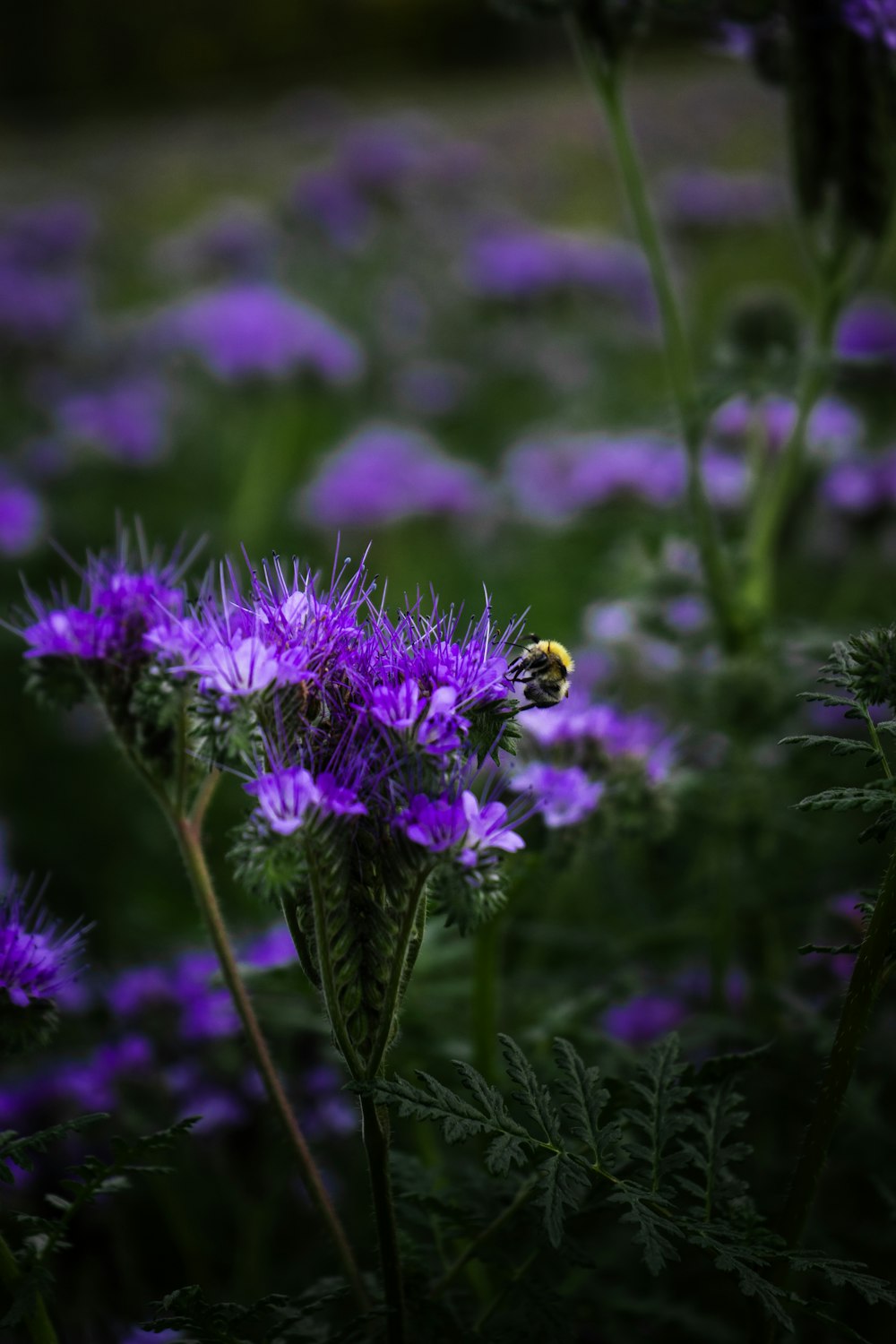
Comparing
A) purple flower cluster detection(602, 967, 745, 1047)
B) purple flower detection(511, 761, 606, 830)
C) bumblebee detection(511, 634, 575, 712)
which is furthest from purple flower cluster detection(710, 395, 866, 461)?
bumblebee detection(511, 634, 575, 712)


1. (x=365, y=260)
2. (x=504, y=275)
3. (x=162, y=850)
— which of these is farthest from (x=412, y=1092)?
(x=365, y=260)

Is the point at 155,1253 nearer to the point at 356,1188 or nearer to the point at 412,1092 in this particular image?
the point at 356,1188

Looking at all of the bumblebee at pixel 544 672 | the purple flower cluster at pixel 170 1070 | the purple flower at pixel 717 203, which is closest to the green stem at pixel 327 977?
the bumblebee at pixel 544 672

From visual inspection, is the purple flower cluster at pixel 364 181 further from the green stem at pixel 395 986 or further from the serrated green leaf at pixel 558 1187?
the serrated green leaf at pixel 558 1187

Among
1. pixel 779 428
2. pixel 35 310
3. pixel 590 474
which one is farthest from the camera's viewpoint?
pixel 35 310

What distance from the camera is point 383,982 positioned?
101 centimetres

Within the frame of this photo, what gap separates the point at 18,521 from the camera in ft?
10.0

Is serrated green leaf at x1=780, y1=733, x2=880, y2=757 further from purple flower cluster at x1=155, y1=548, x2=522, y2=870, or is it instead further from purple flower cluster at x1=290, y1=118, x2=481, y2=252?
purple flower cluster at x1=290, y1=118, x2=481, y2=252

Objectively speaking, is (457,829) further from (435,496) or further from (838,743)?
(435,496)

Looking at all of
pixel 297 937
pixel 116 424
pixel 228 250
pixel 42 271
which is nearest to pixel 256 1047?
pixel 297 937

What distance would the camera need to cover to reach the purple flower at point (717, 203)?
4.10m

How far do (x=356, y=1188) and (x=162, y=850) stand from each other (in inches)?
54.1

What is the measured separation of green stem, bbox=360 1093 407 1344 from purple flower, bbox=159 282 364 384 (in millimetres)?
3103

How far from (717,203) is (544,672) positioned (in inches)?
133
